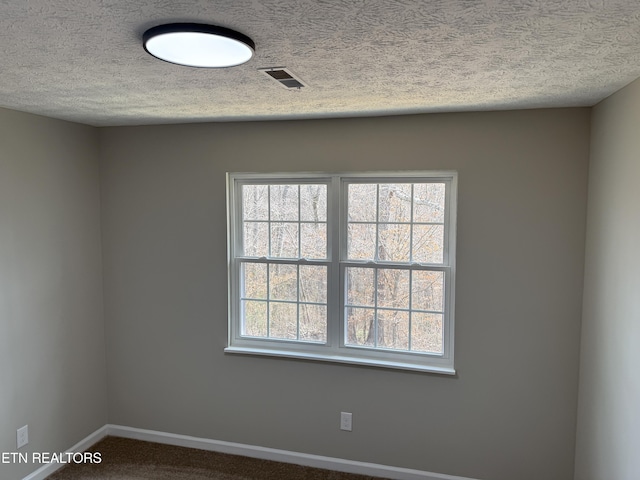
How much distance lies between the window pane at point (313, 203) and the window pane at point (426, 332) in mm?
926

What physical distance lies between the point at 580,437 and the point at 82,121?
12.3ft

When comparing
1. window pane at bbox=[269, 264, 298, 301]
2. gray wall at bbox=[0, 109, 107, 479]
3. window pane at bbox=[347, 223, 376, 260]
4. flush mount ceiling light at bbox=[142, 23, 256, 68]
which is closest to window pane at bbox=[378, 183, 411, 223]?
window pane at bbox=[347, 223, 376, 260]

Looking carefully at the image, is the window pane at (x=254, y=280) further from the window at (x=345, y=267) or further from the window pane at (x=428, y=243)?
the window pane at (x=428, y=243)

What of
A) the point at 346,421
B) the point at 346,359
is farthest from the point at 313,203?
the point at 346,421

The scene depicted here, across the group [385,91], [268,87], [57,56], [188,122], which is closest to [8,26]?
[57,56]

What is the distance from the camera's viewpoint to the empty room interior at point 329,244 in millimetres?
1854

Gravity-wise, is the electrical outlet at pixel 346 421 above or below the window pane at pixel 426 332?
below

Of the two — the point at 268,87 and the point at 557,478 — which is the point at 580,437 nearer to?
the point at 557,478

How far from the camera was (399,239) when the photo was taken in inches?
123

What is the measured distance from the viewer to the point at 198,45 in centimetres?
145

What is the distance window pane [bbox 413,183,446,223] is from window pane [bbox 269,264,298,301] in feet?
3.07

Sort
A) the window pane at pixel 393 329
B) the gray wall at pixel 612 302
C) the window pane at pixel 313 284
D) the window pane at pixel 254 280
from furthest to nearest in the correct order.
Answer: the window pane at pixel 254 280 → the window pane at pixel 313 284 → the window pane at pixel 393 329 → the gray wall at pixel 612 302

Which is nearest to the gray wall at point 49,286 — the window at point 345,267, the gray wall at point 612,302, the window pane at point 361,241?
the window at point 345,267

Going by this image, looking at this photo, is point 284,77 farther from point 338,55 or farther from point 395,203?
point 395,203
